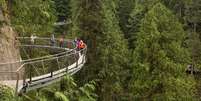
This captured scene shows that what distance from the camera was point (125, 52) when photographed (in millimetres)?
52000

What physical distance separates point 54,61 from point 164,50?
19580mm

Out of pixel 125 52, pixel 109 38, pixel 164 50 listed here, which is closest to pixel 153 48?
pixel 164 50

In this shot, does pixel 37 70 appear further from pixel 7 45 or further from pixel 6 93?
pixel 6 93

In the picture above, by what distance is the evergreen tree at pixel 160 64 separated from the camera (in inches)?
1563

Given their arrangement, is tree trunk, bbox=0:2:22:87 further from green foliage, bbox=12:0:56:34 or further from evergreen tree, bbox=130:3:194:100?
evergreen tree, bbox=130:3:194:100

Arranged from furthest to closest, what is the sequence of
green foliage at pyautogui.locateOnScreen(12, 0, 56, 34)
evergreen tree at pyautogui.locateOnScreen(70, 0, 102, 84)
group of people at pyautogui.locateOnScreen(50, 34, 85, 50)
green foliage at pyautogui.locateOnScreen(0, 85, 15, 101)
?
evergreen tree at pyautogui.locateOnScreen(70, 0, 102, 84)
green foliage at pyautogui.locateOnScreen(12, 0, 56, 34)
group of people at pyautogui.locateOnScreen(50, 34, 85, 50)
green foliage at pyautogui.locateOnScreen(0, 85, 15, 101)

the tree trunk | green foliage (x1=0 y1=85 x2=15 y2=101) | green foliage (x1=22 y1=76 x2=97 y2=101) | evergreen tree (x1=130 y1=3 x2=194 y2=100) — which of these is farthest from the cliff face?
evergreen tree (x1=130 y1=3 x2=194 y2=100)

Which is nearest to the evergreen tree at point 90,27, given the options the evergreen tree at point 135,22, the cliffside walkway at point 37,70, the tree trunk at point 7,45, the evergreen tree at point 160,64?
the evergreen tree at point 160,64

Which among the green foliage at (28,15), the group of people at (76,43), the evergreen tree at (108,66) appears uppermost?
the green foliage at (28,15)

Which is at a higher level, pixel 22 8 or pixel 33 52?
pixel 22 8

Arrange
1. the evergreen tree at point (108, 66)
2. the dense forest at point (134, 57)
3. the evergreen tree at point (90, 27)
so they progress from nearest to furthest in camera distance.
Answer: the dense forest at point (134, 57)
the evergreen tree at point (90, 27)
the evergreen tree at point (108, 66)

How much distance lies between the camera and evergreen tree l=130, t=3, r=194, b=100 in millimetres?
39688

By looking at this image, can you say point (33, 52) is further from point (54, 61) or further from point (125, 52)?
point (125, 52)

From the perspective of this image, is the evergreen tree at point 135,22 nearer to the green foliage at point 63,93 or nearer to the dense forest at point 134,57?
the dense forest at point 134,57
